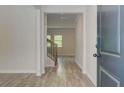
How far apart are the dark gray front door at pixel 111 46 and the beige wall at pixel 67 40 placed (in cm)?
1511

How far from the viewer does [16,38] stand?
7.58m

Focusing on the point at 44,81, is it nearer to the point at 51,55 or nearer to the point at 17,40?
the point at 17,40

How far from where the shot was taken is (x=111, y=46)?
1941 mm

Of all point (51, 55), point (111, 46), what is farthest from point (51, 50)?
point (111, 46)

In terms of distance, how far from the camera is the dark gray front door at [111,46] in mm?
1562

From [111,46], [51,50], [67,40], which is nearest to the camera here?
[111,46]

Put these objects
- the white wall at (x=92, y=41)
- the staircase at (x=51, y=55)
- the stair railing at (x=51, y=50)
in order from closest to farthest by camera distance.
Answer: the white wall at (x=92, y=41)
the staircase at (x=51, y=55)
the stair railing at (x=51, y=50)

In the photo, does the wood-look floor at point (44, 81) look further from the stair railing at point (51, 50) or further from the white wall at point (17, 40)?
the stair railing at point (51, 50)

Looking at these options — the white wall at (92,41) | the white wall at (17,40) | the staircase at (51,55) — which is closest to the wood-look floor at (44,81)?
the white wall at (92,41)

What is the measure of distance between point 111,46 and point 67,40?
52.0ft

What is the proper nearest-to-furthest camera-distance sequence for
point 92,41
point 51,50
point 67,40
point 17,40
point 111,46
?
point 111,46 → point 92,41 → point 17,40 → point 51,50 → point 67,40

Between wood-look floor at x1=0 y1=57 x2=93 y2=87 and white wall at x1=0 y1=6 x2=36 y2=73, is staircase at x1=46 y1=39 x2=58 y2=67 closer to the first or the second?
white wall at x1=0 y1=6 x2=36 y2=73

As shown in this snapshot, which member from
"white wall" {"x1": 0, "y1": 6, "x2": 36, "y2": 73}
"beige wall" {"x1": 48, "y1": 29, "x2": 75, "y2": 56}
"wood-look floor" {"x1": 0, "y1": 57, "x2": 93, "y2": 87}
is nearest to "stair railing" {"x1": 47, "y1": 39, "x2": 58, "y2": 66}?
"white wall" {"x1": 0, "y1": 6, "x2": 36, "y2": 73}
